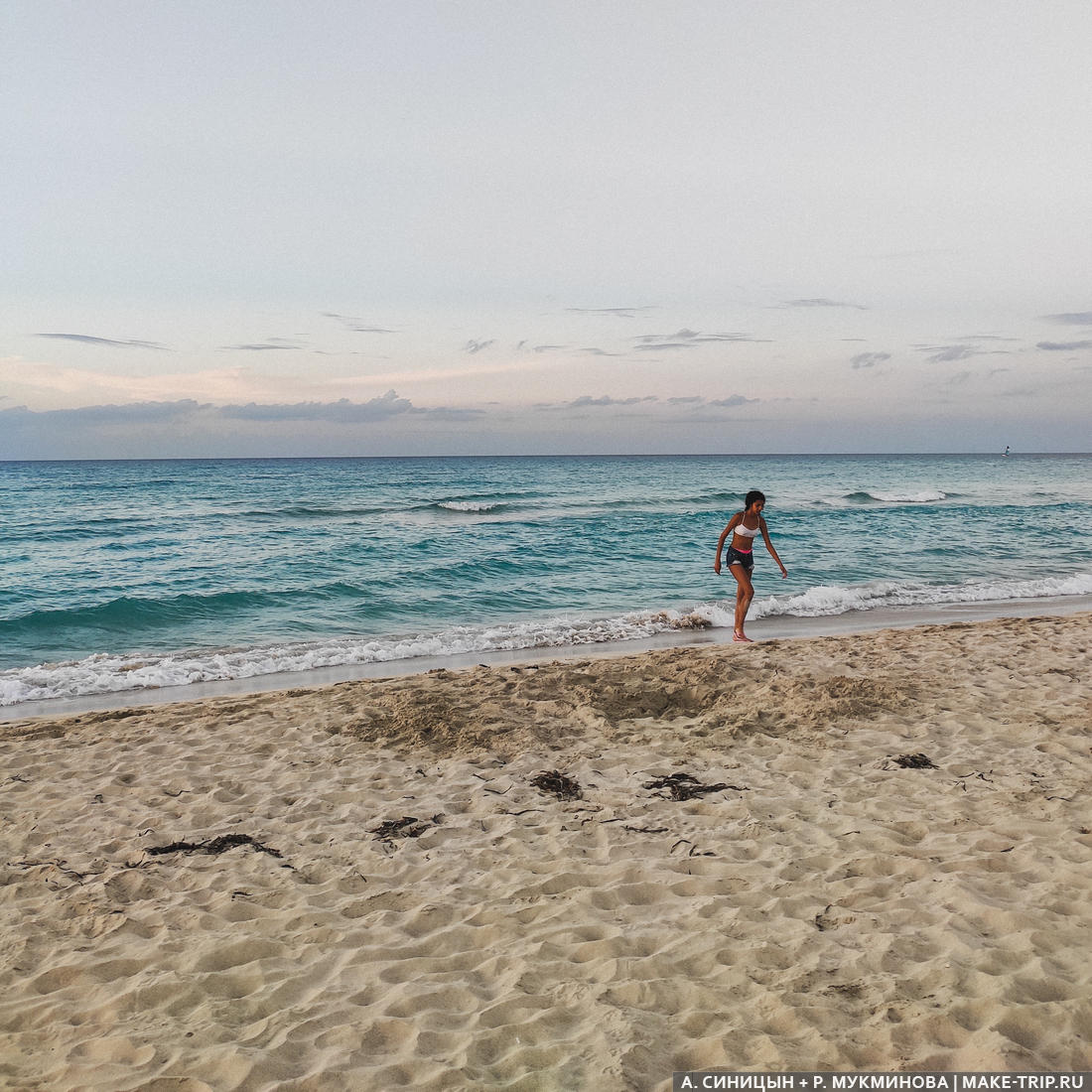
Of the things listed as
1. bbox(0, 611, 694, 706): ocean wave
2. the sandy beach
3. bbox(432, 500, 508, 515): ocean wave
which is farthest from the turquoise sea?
the sandy beach

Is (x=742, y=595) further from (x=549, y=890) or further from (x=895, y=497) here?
(x=895, y=497)

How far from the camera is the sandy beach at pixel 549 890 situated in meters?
2.75

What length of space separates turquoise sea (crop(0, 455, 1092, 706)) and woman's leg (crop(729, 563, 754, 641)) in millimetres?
1474

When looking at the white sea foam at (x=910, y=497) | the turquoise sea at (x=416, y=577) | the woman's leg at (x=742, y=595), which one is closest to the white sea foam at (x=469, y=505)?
the turquoise sea at (x=416, y=577)

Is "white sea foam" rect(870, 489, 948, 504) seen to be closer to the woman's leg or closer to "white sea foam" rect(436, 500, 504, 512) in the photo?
"white sea foam" rect(436, 500, 504, 512)

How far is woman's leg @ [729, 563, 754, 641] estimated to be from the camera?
398 inches

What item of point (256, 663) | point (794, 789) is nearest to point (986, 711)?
point (794, 789)

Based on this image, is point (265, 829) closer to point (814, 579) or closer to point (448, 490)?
point (814, 579)

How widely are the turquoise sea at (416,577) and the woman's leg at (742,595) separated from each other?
4.84ft

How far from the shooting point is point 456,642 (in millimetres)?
10789

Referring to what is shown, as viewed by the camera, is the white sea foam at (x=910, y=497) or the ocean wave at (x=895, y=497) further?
the ocean wave at (x=895, y=497)

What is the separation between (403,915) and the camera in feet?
12.1

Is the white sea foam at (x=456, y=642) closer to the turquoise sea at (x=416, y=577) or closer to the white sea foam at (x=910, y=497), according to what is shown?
the turquoise sea at (x=416, y=577)

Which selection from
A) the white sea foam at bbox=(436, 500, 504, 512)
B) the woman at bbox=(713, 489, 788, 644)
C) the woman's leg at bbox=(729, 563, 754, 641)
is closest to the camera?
the woman at bbox=(713, 489, 788, 644)
